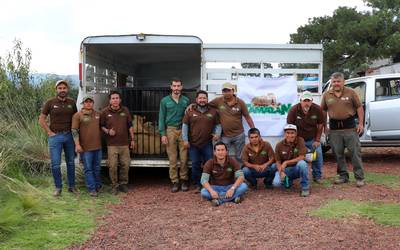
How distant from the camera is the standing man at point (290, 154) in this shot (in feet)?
24.7

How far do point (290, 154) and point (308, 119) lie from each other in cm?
70

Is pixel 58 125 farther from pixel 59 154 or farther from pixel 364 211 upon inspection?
pixel 364 211

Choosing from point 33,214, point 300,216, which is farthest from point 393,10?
point 33,214

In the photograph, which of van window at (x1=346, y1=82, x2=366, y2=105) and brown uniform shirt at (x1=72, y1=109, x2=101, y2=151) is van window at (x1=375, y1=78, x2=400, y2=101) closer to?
van window at (x1=346, y1=82, x2=366, y2=105)

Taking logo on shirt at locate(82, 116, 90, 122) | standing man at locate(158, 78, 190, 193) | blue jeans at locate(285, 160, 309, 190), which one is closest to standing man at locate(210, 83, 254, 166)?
standing man at locate(158, 78, 190, 193)

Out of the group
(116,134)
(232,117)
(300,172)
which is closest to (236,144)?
(232,117)

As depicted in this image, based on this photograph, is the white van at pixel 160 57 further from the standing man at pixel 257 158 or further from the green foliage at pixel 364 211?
the green foliage at pixel 364 211

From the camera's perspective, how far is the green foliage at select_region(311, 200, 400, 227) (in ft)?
19.7

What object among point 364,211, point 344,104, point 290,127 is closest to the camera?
point 364,211

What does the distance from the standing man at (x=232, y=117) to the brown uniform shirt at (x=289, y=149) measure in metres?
0.59

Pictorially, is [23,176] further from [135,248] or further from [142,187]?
[135,248]

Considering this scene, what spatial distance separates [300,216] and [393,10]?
20562 mm

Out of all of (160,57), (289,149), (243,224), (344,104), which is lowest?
(243,224)

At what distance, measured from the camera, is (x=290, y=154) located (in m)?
7.65
